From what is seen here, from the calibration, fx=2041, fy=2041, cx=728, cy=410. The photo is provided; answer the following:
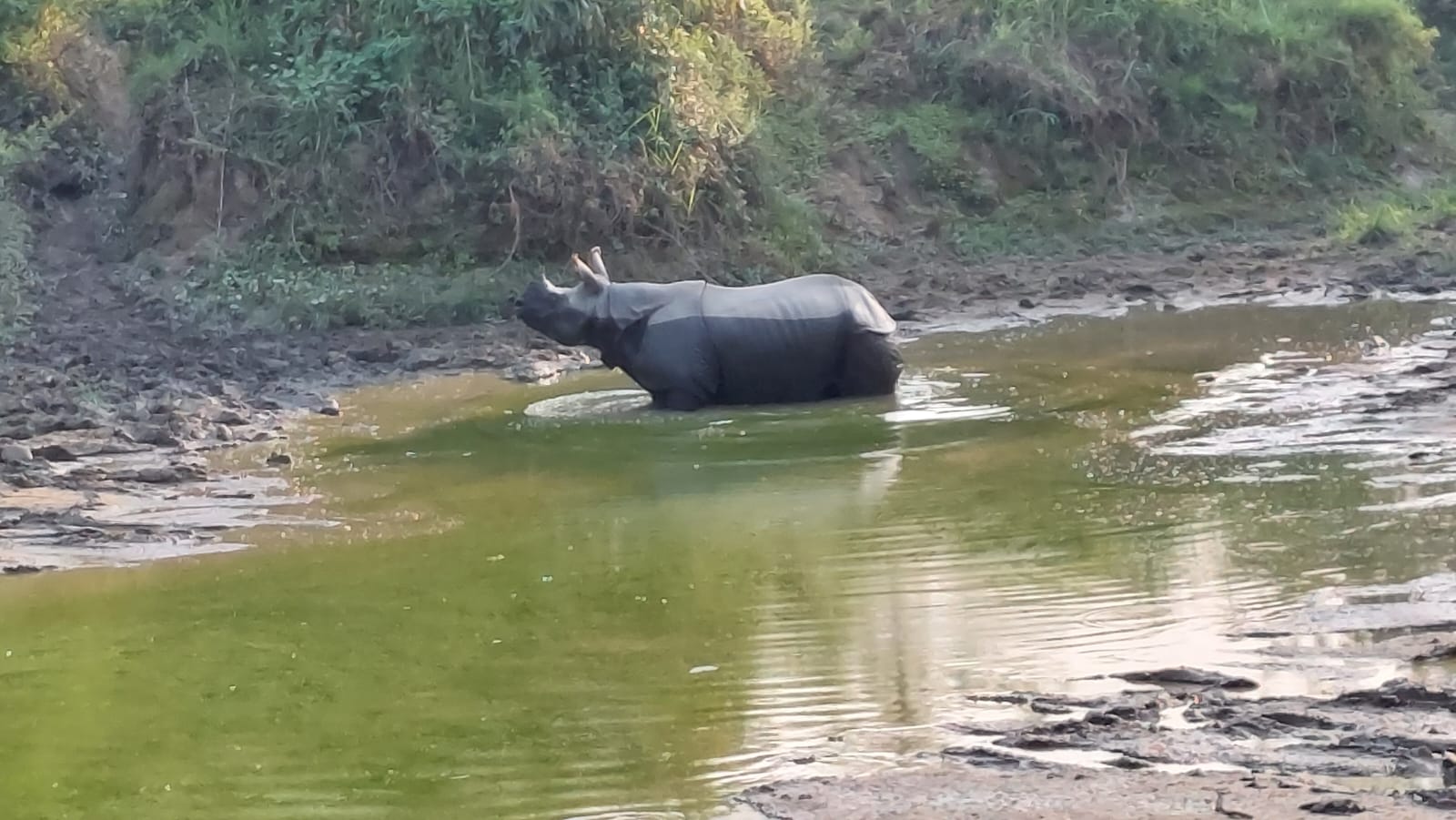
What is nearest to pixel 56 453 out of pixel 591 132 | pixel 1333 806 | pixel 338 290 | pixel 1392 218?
pixel 338 290

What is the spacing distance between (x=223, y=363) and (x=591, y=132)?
5106 millimetres

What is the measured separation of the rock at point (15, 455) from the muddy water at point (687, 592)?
5.28 feet

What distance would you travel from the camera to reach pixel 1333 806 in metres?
4.89

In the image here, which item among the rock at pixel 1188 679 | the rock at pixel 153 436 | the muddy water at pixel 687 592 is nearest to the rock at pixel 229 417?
the rock at pixel 153 436

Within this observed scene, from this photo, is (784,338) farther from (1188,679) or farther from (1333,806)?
(1333,806)

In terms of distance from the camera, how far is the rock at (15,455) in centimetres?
1167

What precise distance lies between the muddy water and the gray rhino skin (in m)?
0.32

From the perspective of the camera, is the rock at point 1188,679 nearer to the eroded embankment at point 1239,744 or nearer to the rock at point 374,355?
the eroded embankment at point 1239,744

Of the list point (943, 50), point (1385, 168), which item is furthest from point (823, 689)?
point (1385, 168)

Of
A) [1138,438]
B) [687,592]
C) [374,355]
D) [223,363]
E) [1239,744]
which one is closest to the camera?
[1239,744]

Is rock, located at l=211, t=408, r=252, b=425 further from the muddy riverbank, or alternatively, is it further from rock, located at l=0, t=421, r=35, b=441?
the muddy riverbank

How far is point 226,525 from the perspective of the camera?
10.4 meters

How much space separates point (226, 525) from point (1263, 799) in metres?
6.60

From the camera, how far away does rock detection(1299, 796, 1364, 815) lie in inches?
192
